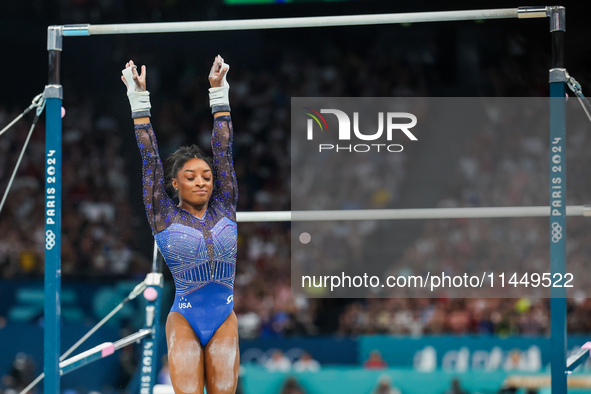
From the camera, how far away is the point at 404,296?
8.06m

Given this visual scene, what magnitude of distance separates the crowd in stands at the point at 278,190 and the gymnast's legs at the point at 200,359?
Result: 4887mm

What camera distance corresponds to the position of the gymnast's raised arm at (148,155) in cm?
316

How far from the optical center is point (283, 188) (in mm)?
9328

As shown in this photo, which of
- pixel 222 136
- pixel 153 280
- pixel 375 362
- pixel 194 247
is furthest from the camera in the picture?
pixel 375 362

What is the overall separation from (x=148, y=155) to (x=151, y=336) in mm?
1411

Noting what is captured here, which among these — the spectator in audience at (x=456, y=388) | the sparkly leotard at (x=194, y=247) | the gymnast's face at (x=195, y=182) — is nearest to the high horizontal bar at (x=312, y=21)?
the sparkly leotard at (x=194, y=247)

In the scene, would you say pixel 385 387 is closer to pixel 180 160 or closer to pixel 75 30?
pixel 180 160

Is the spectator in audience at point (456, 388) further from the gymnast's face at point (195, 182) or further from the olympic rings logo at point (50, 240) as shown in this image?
the olympic rings logo at point (50, 240)

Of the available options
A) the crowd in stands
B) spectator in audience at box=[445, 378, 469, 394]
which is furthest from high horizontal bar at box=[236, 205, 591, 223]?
the crowd in stands

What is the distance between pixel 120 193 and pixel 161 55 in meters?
2.22

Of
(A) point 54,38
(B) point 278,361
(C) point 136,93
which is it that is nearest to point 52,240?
(C) point 136,93

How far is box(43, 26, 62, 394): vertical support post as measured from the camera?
3.22 metres

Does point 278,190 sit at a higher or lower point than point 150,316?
higher

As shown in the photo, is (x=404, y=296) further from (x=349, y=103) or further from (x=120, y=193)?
(x=120, y=193)
